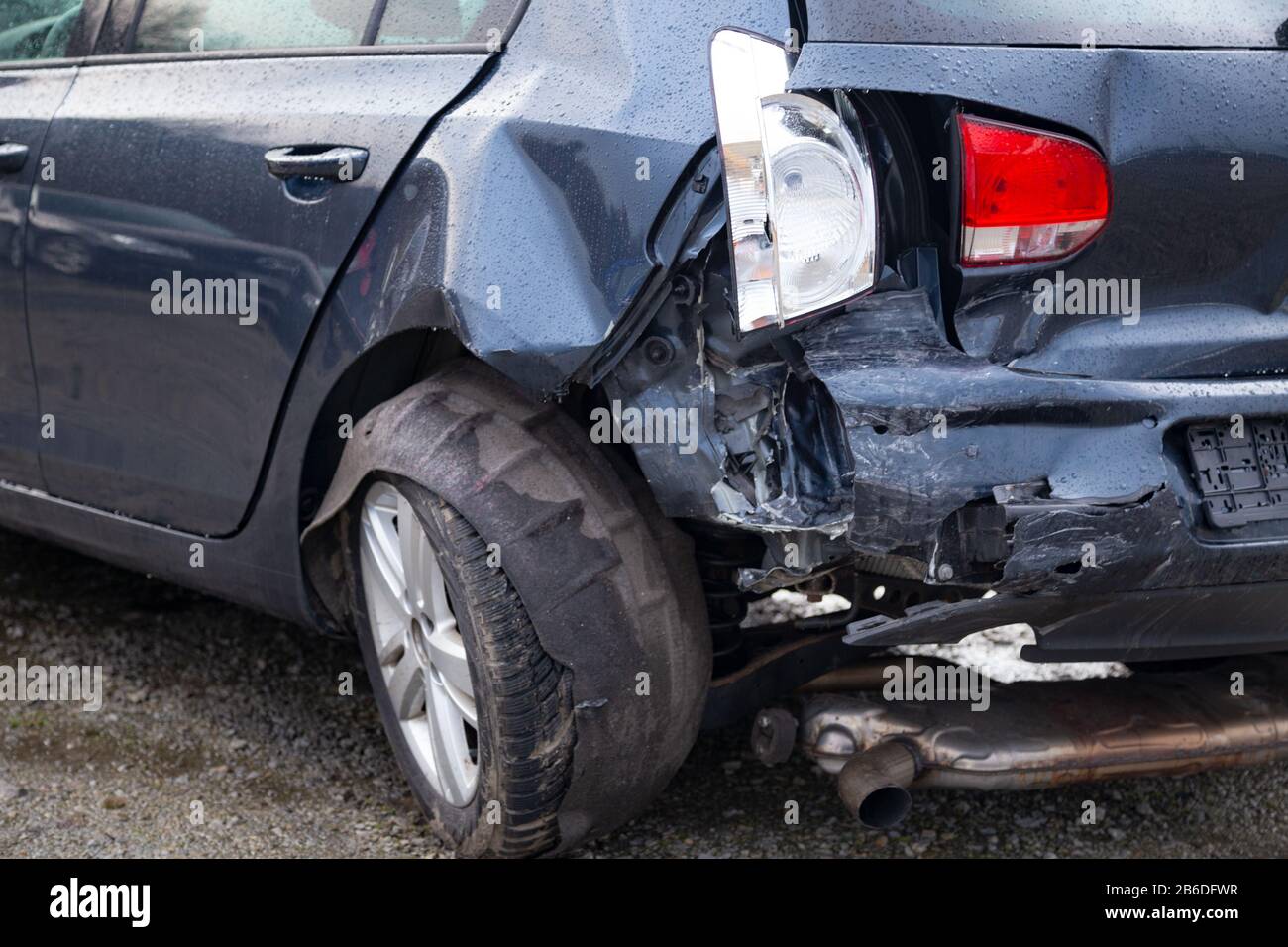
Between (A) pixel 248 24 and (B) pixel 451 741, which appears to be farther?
(A) pixel 248 24

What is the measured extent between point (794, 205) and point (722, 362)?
10.4 inches

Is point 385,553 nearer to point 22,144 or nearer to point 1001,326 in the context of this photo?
point 1001,326

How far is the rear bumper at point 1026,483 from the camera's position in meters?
2.07

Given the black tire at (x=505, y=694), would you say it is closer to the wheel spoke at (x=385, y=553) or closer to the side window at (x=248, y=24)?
the wheel spoke at (x=385, y=553)

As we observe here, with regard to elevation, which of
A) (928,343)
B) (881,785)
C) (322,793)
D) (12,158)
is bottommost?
(322,793)

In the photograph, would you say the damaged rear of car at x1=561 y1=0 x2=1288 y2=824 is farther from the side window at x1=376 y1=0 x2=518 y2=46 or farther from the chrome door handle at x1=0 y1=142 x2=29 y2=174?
the chrome door handle at x1=0 y1=142 x2=29 y2=174

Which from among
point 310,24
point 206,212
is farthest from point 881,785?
point 310,24

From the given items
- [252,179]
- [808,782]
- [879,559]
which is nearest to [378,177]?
[252,179]

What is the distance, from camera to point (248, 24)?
2.95 m

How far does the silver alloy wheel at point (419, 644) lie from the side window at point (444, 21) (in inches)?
31.4

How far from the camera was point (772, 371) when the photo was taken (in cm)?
222

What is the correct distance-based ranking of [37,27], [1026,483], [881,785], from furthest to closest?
[37,27] → [881,785] → [1026,483]

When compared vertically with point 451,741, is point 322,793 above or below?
below

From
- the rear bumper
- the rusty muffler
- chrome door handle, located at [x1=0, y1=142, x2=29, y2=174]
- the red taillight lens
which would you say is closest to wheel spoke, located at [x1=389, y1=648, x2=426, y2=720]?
→ the rusty muffler
